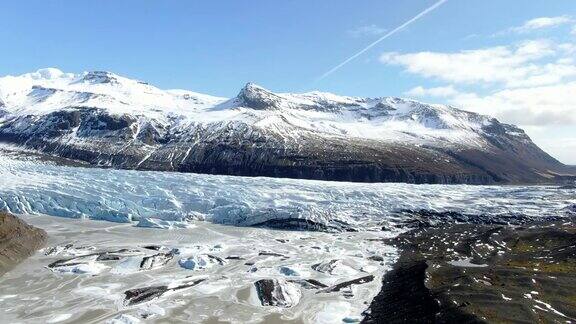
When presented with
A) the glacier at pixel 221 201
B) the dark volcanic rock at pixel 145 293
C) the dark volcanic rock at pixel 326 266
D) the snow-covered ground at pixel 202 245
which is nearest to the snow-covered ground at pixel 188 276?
the snow-covered ground at pixel 202 245

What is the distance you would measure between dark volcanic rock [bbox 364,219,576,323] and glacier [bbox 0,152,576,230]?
21327 mm

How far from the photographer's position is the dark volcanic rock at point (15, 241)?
54.8 metres

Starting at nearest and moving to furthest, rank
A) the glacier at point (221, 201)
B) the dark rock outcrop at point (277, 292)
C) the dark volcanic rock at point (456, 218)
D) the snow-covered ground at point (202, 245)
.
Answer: the snow-covered ground at point (202, 245), the dark rock outcrop at point (277, 292), the glacier at point (221, 201), the dark volcanic rock at point (456, 218)

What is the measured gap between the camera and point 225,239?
238ft

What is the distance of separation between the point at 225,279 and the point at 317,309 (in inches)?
468

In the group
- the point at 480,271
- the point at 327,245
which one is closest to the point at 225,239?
the point at 327,245

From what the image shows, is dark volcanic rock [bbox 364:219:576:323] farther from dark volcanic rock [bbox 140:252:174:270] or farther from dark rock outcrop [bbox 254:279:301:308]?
dark volcanic rock [bbox 140:252:174:270]

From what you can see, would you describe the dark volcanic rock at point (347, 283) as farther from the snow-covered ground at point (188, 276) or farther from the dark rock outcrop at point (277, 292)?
the dark rock outcrop at point (277, 292)

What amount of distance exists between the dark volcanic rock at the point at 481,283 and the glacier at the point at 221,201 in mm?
21327

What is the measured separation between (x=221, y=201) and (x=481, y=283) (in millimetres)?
56742

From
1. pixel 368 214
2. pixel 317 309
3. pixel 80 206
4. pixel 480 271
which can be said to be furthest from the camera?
pixel 368 214

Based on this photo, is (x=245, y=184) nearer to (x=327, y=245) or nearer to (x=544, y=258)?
(x=327, y=245)

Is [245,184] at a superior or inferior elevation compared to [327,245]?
superior

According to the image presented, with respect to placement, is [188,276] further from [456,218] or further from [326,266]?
[456,218]
